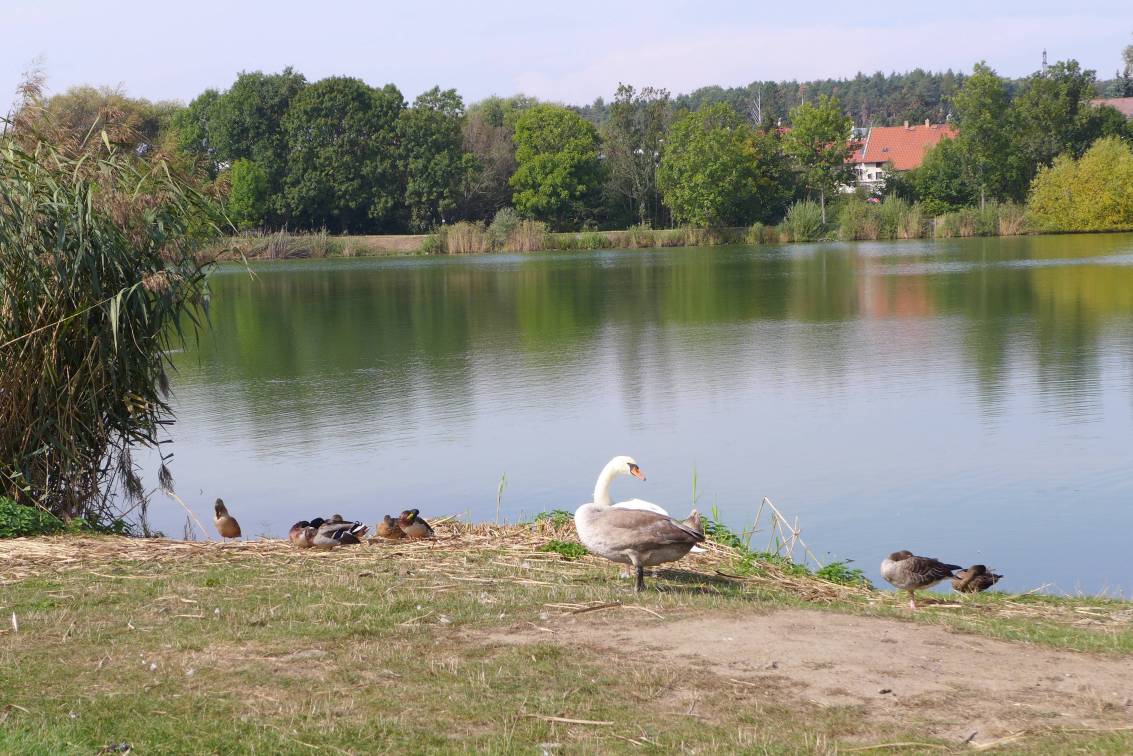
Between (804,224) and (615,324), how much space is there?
52.1 m

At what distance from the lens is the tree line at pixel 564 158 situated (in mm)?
86250

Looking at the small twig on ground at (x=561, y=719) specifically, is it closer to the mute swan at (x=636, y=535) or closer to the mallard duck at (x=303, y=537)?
the mute swan at (x=636, y=535)

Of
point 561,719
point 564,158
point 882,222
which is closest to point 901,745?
point 561,719

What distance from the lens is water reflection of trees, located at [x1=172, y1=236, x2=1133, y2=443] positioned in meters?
22.8

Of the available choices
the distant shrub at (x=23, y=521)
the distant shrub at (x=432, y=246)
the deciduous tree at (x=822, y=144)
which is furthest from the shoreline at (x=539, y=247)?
the distant shrub at (x=23, y=521)

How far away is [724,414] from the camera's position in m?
19.3

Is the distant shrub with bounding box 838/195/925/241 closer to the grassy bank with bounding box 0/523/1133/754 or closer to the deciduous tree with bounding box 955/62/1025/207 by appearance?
the deciduous tree with bounding box 955/62/1025/207

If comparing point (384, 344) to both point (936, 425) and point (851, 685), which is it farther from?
point (851, 685)

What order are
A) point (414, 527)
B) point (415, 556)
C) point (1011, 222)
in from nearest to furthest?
point (415, 556)
point (414, 527)
point (1011, 222)

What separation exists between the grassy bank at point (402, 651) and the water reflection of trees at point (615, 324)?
1001 centimetres

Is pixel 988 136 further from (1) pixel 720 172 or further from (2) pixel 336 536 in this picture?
(2) pixel 336 536

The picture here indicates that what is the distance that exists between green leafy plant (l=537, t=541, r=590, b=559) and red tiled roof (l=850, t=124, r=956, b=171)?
12357 cm

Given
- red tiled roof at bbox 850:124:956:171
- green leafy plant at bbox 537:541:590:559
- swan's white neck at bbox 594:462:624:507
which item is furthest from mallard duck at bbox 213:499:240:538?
red tiled roof at bbox 850:124:956:171

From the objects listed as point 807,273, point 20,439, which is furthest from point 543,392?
point 807,273
